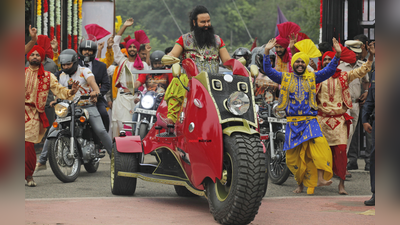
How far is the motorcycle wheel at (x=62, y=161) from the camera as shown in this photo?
749 centimetres

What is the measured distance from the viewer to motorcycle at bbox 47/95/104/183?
769 centimetres

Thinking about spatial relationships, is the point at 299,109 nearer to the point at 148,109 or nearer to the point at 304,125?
the point at 304,125

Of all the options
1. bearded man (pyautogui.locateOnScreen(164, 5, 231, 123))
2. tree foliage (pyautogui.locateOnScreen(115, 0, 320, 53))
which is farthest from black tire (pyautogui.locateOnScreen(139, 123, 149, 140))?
tree foliage (pyautogui.locateOnScreen(115, 0, 320, 53))

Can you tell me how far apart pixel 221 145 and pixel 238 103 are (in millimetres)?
435

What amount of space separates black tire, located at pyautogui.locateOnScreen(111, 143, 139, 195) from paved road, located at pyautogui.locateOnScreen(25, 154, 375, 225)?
121 mm

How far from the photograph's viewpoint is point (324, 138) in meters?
7.08

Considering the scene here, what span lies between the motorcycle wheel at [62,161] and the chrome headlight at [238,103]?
3.49 m

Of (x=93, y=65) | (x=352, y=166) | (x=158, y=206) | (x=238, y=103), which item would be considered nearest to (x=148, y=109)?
(x=93, y=65)

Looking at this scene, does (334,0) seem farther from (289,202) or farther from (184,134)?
(184,134)

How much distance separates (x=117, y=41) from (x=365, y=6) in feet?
18.1

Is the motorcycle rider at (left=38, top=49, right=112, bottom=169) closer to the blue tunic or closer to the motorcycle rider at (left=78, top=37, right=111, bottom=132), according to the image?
the motorcycle rider at (left=78, top=37, right=111, bottom=132)

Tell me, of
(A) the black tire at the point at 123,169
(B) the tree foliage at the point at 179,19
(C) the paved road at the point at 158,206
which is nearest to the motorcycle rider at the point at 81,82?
(C) the paved road at the point at 158,206

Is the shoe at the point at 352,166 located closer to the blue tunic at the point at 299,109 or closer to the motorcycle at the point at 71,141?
the blue tunic at the point at 299,109
